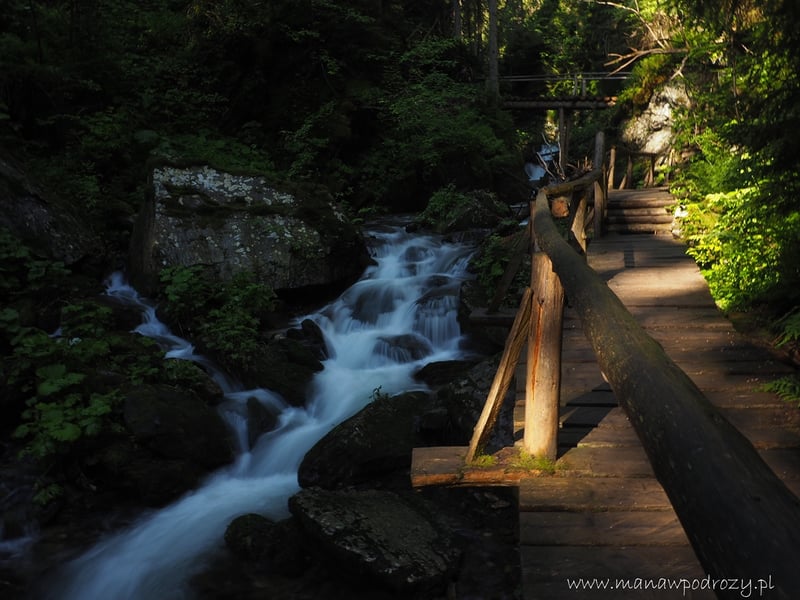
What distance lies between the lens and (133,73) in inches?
655

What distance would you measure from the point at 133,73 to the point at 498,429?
15867 mm

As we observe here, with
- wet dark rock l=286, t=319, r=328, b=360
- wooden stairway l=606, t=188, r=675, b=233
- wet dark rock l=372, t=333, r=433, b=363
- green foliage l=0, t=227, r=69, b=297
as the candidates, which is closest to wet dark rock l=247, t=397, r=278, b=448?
wet dark rock l=286, t=319, r=328, b=360

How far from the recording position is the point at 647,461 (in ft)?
11.7

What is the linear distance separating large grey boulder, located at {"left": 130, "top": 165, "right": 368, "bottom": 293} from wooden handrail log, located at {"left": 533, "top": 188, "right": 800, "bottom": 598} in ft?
30.3

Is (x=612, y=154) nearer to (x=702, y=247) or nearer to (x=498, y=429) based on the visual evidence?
(x=702, y=247)

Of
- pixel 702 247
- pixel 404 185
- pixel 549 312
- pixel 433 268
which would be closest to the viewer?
pixel 549 312

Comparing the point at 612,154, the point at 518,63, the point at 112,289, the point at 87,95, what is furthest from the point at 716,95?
the point at 518,63

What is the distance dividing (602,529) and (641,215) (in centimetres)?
977

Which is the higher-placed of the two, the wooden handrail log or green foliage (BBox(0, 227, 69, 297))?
the wooden handrail log

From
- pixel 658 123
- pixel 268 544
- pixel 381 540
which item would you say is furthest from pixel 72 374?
pixel 658 123

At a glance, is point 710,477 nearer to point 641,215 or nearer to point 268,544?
point 268,544

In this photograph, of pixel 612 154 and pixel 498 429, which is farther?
pixel 612 154

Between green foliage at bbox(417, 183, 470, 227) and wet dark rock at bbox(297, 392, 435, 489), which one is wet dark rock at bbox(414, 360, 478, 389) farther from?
green foliage at bbox(417, 183, 470, 227)

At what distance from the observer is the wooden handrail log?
0.98m
